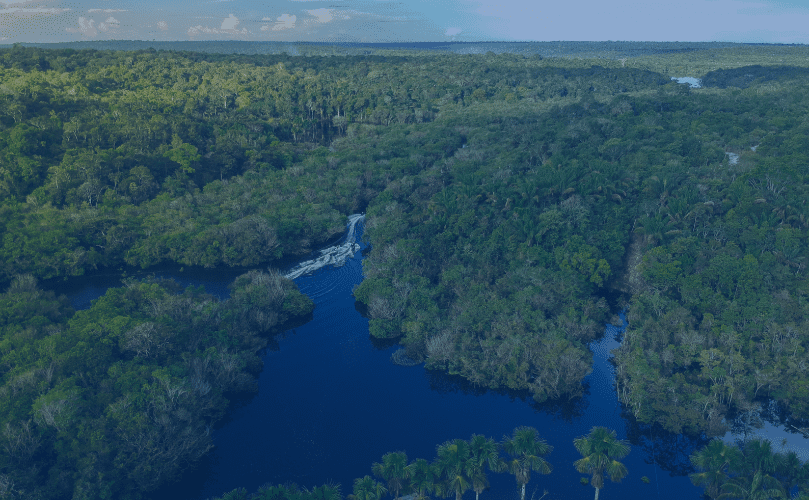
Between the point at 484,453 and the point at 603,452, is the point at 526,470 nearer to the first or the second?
the point at 484,453

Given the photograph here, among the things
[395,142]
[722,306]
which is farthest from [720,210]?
[395,142]

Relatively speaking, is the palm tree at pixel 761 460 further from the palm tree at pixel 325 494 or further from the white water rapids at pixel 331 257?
the white water rapids at pixel 331 257

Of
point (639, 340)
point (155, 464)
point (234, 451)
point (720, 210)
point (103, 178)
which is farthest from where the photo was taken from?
point (103, 178)

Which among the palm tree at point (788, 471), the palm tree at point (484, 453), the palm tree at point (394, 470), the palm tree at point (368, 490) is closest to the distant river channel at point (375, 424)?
the palm tree at point (368, 490)

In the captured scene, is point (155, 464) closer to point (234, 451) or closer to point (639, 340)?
point (234, 451)

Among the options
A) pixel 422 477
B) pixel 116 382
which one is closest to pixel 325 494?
pixel 422 477

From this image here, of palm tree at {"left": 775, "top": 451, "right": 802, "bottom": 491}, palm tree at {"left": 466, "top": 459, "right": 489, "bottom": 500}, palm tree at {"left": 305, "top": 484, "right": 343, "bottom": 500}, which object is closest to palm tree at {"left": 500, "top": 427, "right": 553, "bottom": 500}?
palm tree at {"left": 466, "top": 459, "right": 489, "bottom": 500}
